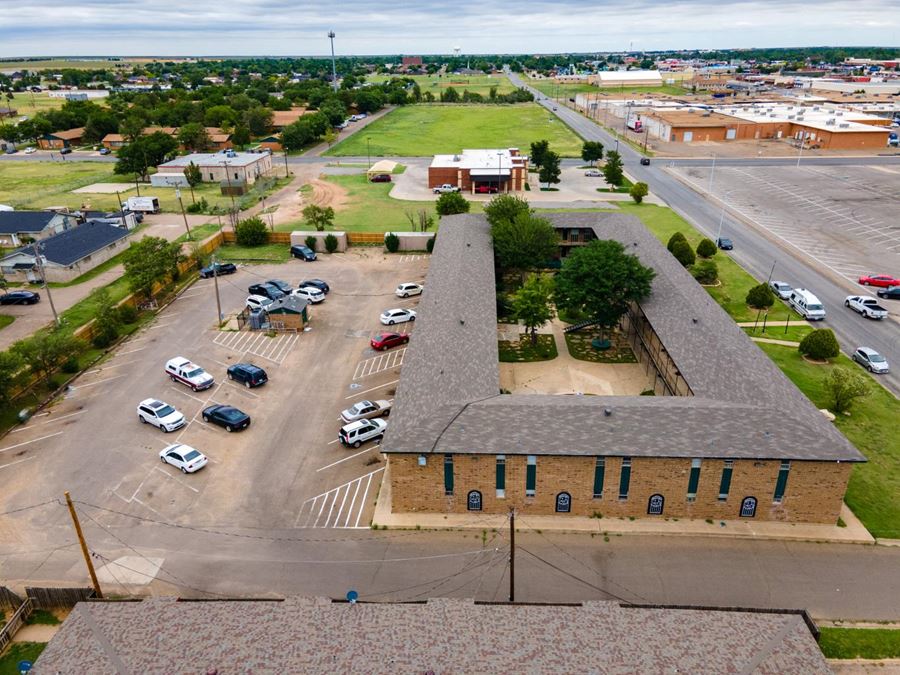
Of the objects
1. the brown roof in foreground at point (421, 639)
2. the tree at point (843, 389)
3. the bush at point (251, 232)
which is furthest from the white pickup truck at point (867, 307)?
the bush at point (251, 232)

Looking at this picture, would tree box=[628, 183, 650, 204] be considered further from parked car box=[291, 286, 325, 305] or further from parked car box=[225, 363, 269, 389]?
parked car box=[225, 363, 269, 389]

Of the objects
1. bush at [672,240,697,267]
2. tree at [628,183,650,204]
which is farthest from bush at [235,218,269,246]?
tree at [628,183,650,204]

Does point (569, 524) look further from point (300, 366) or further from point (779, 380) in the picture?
point (300, 366)

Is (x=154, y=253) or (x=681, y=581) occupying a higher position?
(x=154, y=253)

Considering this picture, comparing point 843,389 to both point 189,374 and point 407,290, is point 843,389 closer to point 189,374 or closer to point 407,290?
point 407,290

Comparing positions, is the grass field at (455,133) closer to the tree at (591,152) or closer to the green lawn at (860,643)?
the tree at (591,152)

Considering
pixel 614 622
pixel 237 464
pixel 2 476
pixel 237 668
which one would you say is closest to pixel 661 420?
pixel 614 622
